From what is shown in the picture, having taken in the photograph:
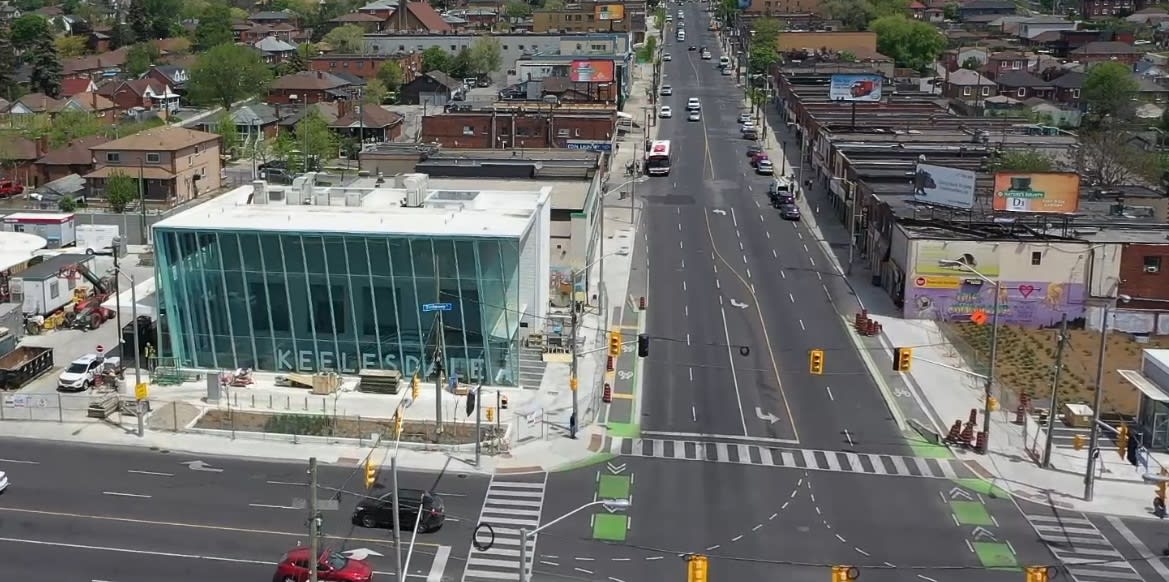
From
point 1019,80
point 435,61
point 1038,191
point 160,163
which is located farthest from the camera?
point 435,61

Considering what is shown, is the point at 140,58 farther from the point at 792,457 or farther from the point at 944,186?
the point at 792,457

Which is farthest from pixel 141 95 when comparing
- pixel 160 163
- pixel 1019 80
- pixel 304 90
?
pixel 1019 80

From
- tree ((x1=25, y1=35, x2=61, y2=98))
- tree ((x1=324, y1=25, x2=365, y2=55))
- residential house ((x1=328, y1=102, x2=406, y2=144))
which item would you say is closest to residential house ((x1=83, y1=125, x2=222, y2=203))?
residential house ((x1=328, y1=102, x2=406, y2=144))

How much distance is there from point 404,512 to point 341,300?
1764 centimetres

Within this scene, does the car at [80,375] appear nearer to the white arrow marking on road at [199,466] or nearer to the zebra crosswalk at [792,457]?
the white arrow marking on road at [199,466]

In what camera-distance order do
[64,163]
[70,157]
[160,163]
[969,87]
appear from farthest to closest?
[969,87]
[70,157]
[64,163]
[160,163]

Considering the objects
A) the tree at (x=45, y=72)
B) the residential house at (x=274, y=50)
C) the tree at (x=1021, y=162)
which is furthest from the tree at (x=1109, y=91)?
the tree at (x=45, y=72)

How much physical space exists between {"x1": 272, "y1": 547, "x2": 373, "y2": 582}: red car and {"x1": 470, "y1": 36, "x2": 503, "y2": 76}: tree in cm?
14659

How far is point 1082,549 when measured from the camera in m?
37.6

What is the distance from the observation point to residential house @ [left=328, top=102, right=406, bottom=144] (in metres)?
123

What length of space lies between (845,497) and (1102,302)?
31.2 metres

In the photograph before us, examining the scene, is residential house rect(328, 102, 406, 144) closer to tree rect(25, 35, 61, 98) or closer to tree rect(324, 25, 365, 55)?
tree rect(25, 35, 61, 98)

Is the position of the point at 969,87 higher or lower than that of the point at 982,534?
higher

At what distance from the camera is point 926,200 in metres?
73.2
